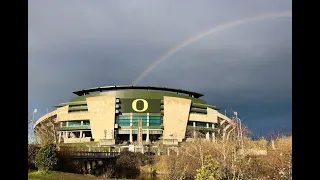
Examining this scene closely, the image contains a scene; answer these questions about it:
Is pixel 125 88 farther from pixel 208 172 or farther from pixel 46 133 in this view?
pixel 208 172

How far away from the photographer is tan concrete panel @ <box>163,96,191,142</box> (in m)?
71.8

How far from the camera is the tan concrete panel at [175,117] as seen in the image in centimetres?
7175

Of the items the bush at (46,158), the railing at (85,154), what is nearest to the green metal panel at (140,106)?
the railing at (85,154)

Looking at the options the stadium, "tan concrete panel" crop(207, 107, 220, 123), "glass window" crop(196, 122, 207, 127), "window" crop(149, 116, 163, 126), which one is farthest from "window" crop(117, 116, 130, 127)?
"tan concrete panel" crop(207, 107, 220, 123)

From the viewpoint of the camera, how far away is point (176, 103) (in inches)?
2936

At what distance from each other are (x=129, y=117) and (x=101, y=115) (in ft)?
20.6

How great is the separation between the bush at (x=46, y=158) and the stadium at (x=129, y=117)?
4768cm

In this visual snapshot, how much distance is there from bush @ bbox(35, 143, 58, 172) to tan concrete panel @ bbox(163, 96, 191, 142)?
49.7m

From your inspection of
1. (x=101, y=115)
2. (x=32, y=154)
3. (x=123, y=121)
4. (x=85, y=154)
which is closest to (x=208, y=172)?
(x=32, y=154)

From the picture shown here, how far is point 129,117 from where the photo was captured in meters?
73.6

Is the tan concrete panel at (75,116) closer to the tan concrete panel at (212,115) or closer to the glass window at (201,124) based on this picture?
the glass window at (201,124)

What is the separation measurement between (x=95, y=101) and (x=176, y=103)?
18229 mm
